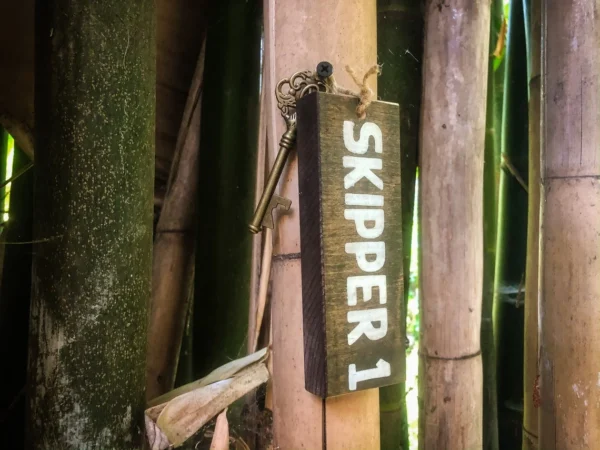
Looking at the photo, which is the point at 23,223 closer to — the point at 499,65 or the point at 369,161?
the point at 369,161


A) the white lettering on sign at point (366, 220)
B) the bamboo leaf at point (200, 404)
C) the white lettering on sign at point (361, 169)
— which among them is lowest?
the bamboo leaf at point (200, 404)

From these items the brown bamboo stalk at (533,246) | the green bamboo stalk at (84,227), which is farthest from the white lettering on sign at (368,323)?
the brown bamboo stalk at (533,246)

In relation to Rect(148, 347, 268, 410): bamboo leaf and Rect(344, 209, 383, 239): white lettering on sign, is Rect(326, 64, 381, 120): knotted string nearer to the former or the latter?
Rect(344, 209, 383, 239): white lettering on sign

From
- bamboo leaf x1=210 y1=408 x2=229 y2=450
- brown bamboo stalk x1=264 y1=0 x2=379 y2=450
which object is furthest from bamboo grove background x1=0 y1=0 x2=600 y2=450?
bamboo leaf x1=210 y1=408 x2=229 y2=450

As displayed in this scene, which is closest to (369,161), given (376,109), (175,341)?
(376,109)

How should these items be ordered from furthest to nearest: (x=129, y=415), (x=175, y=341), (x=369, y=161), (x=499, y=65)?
(x=499, y=65)
(x=175, y=341)
(x=129, y=415)
(x=369, y=161)

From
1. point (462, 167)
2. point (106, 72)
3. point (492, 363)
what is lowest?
point (492, 363)

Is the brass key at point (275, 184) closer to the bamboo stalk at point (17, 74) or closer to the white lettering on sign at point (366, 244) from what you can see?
the white lettering on sign at point (366, 244)
